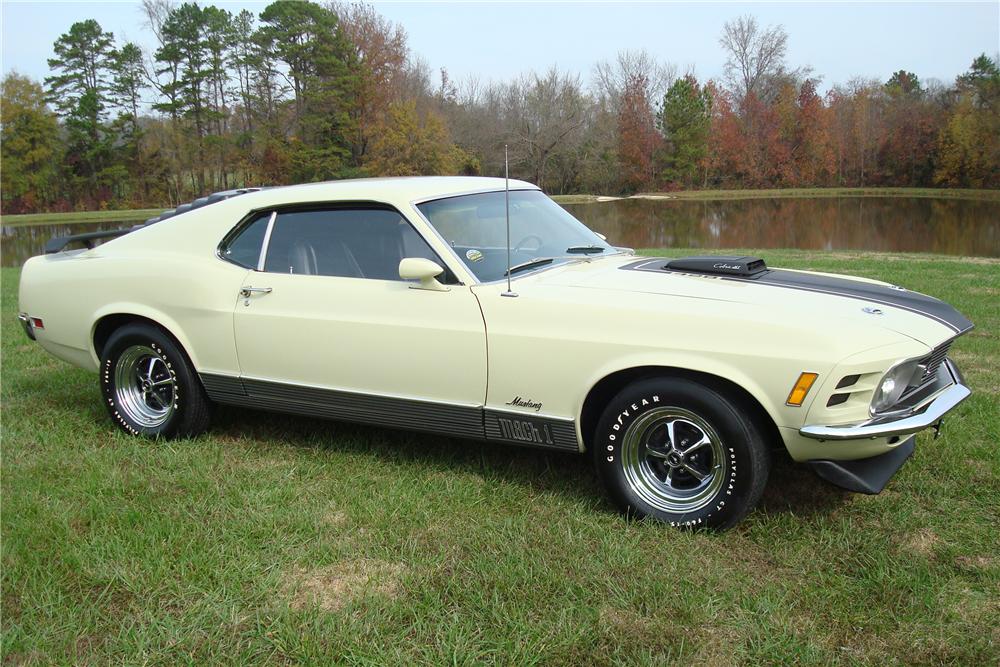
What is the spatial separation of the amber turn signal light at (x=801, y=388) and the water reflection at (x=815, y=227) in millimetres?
18269

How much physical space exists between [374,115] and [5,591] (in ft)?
154

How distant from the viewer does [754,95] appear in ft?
226

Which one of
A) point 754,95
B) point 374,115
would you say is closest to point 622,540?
point 374,115

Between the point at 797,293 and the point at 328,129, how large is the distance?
46.6m

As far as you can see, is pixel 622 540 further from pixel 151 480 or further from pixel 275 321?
pixel 151 480

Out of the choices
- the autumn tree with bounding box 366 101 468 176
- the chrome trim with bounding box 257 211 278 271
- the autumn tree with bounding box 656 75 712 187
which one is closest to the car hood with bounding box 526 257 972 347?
the chrome trim with bounding box 257 211 278 271

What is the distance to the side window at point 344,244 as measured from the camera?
164 inches

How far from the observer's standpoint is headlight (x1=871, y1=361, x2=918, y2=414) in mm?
3217

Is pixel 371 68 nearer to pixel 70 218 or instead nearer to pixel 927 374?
pixel 70 218

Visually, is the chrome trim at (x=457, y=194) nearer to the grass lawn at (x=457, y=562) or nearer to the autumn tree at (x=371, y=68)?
the grass lawn at (x=457, y=562)

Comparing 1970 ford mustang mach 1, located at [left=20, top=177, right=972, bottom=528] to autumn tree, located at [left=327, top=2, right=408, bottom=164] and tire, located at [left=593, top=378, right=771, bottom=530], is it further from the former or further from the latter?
autumn tree, located at [left=327, top=2, right=408, bottom=164]

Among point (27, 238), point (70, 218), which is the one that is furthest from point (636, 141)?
point (27, 238)

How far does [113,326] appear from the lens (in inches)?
198

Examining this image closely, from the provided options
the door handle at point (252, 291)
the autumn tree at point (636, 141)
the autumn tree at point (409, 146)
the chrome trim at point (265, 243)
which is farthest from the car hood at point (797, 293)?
the autumn tree at point (636, 141)
